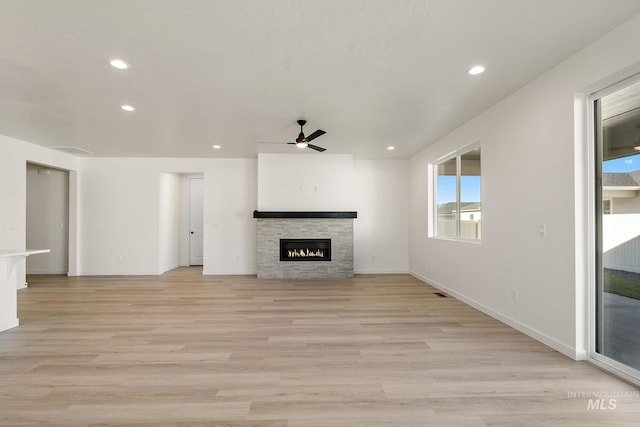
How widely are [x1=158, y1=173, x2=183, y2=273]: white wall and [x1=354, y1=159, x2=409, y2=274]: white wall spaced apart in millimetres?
4417

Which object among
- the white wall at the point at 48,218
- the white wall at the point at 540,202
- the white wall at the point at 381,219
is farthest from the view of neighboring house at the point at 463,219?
the white wall at the point at 48,218

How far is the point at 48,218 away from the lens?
6555mm

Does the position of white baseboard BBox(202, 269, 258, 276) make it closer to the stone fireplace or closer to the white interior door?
Answer: the stone fireplace

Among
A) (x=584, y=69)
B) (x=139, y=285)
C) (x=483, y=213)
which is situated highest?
(x=584, y=69)

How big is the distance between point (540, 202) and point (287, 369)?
2.86 metres

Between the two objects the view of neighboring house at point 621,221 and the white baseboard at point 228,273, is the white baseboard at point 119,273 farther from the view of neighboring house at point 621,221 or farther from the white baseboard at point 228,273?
the view of neighboring house at point 621,221

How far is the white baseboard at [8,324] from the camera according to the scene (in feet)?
10.5

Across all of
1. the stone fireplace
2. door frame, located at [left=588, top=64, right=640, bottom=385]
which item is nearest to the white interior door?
the stone fireplace

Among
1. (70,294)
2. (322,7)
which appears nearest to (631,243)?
(322,7)

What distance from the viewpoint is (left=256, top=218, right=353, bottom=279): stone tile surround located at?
20.3 ft

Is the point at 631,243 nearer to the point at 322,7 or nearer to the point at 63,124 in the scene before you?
the point at 322,7

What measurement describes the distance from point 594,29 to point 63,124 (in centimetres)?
613

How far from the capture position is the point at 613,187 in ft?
7.72

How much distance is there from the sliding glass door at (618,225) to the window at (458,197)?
5.36ft
